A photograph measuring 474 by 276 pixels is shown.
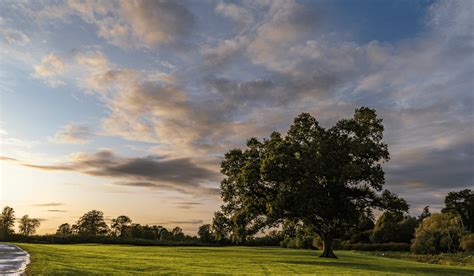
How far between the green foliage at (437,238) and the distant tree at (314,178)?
43.4 metres

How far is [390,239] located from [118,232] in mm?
125460

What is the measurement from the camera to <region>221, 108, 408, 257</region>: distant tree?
5103cm

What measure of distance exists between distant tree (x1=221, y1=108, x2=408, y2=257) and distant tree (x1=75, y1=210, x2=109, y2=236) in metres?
151

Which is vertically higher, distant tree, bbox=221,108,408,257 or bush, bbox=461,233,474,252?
distant tree, bbox=221,108,408,257

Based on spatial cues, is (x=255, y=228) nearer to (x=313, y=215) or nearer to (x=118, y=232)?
(x=313, y=215)

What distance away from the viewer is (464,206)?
125375mm

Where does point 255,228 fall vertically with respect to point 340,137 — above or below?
below

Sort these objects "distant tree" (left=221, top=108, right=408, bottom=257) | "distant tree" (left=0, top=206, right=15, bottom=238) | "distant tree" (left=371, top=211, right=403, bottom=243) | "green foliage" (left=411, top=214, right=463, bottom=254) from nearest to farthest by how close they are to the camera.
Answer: "distant tree" (left=221, top=108, right=408, bottom=257) < "green foliage" (left=411, top=214, right=463, bottom=254) < "distant tree" (left=371, top=211, right=403, bottom=243) < "distant tree" (left=0, top=206, right=15, bottom=238)

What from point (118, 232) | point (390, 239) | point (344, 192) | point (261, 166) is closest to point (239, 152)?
point (261, 166)

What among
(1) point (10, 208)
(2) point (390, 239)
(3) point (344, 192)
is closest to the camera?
(3) point (344, 192)

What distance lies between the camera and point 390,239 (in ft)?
395

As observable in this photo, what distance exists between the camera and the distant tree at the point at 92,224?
193 metres

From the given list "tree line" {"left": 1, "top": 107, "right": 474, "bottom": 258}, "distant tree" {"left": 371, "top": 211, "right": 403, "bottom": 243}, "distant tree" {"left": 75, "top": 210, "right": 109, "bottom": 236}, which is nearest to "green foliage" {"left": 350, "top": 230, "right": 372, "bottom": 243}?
"distant tree" {"left": 371, "top": 211, "right": 403, "bottom": 243}

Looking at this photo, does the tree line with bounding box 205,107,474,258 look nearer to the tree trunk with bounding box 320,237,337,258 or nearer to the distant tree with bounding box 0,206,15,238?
the tree trunk with bounding box 320,237,337,258
